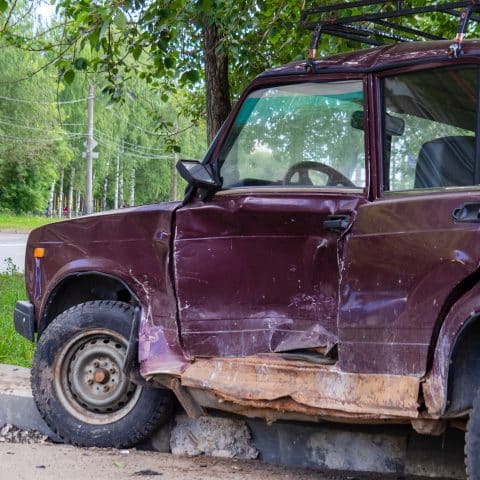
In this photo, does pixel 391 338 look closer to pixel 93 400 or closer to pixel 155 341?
pixel 155 341

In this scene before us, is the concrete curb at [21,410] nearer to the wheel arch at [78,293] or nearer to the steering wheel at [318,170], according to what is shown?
the wheel arch at [78,293]

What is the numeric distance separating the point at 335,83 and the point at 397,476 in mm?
2212

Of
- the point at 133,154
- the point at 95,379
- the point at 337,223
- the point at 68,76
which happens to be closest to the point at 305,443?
the point at 95,379

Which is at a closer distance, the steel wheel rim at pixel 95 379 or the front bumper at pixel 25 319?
the steel wheel rim at pixel 95 379

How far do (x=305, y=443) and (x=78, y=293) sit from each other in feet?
5.75

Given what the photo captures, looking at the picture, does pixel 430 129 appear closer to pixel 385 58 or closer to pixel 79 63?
pixel 385 58

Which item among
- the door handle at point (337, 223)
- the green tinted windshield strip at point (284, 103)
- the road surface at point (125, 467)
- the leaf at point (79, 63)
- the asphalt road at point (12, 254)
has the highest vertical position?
the leaf at point (79, 63)

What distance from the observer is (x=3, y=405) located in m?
5.75

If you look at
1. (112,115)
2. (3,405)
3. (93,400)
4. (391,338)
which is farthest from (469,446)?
(112,115)

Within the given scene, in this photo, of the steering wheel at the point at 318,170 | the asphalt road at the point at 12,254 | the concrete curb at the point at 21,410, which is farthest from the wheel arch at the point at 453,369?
the asphalt road at the point at 12,254

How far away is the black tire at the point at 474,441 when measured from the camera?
140 inches

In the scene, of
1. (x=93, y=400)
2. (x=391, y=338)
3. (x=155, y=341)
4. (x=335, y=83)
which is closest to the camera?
(x=391, y=338)

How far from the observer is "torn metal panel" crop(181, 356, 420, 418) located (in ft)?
12.6

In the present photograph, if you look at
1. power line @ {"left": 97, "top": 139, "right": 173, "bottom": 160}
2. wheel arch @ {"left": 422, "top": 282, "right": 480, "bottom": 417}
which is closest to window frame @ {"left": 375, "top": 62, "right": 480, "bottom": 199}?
wheel arch @ {"left": 422, "top": 282, "right": 480, "bottom": 417}
